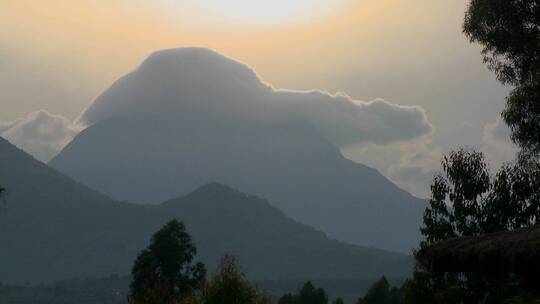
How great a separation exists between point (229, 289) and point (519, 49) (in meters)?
14.3

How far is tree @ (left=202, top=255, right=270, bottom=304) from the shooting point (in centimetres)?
3111

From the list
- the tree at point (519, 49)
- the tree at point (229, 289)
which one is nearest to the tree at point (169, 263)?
the tree at point (229, 289)

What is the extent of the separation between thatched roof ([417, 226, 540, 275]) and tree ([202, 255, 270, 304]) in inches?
588

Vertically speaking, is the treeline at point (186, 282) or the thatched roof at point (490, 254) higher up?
the treeline at point (186, 282)

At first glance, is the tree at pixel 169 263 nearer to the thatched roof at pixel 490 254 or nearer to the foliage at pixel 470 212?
the foliage at pixel 470 212

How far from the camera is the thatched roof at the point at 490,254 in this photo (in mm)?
14484

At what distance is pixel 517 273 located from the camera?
14883 millimetres

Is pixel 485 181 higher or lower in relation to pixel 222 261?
higher

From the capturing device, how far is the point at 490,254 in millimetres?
15156

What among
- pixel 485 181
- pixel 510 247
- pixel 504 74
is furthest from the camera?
pixel 485 181

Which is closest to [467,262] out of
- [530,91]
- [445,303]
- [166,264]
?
[530,91]

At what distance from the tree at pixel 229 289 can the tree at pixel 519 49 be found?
39.4 ft

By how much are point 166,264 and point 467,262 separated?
47.2 metres

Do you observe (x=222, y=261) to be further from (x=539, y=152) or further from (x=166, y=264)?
(x=166, y=264)
